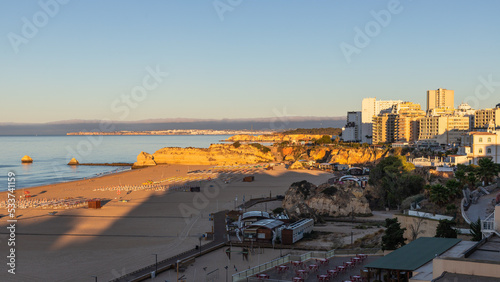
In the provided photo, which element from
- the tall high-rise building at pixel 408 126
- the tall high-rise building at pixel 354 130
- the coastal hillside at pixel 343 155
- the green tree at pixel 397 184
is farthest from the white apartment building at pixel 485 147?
the tall high-rise building at pixel 354 130

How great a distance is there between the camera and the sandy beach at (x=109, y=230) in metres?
23.0

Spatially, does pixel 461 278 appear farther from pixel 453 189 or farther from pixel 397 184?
pixel 397 184

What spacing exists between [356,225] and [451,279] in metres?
21.5

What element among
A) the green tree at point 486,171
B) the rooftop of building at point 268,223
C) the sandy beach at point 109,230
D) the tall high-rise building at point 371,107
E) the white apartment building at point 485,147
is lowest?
the sandy beach at point 109,230

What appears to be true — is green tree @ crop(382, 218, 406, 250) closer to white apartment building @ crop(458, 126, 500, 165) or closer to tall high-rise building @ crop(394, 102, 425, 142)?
white apartment building @ crop(458, 126, 500, 165)

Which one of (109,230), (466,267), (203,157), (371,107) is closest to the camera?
(466,267)

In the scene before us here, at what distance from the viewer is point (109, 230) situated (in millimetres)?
31156

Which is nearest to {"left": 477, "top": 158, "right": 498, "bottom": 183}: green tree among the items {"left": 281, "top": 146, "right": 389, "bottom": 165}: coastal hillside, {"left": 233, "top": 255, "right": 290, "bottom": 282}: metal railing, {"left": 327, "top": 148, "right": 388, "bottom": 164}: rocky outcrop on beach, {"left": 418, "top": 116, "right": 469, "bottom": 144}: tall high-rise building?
{"left": 233, "top": 255, "right": 290, "bottom": 282}: metal railing

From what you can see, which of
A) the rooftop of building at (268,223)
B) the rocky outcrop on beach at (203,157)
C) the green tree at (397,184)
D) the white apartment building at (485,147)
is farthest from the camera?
the rocky outcrop on beach at (203,157)

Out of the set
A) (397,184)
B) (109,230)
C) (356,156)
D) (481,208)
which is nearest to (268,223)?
(109,230)

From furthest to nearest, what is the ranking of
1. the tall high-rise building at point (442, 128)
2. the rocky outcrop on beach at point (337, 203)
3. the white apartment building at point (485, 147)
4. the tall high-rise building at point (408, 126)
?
the tall high-rise building at point (408, 126) → the tall high-rise building at point (442, 128) → the white apartment building at point (485, 147) → the rocky outcrop on beach at point (337, 203)

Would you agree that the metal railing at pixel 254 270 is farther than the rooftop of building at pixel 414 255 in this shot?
Yes

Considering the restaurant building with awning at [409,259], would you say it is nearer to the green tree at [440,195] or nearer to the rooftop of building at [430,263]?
the rooftop of building at [430,263]

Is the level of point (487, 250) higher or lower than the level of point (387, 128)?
lower
